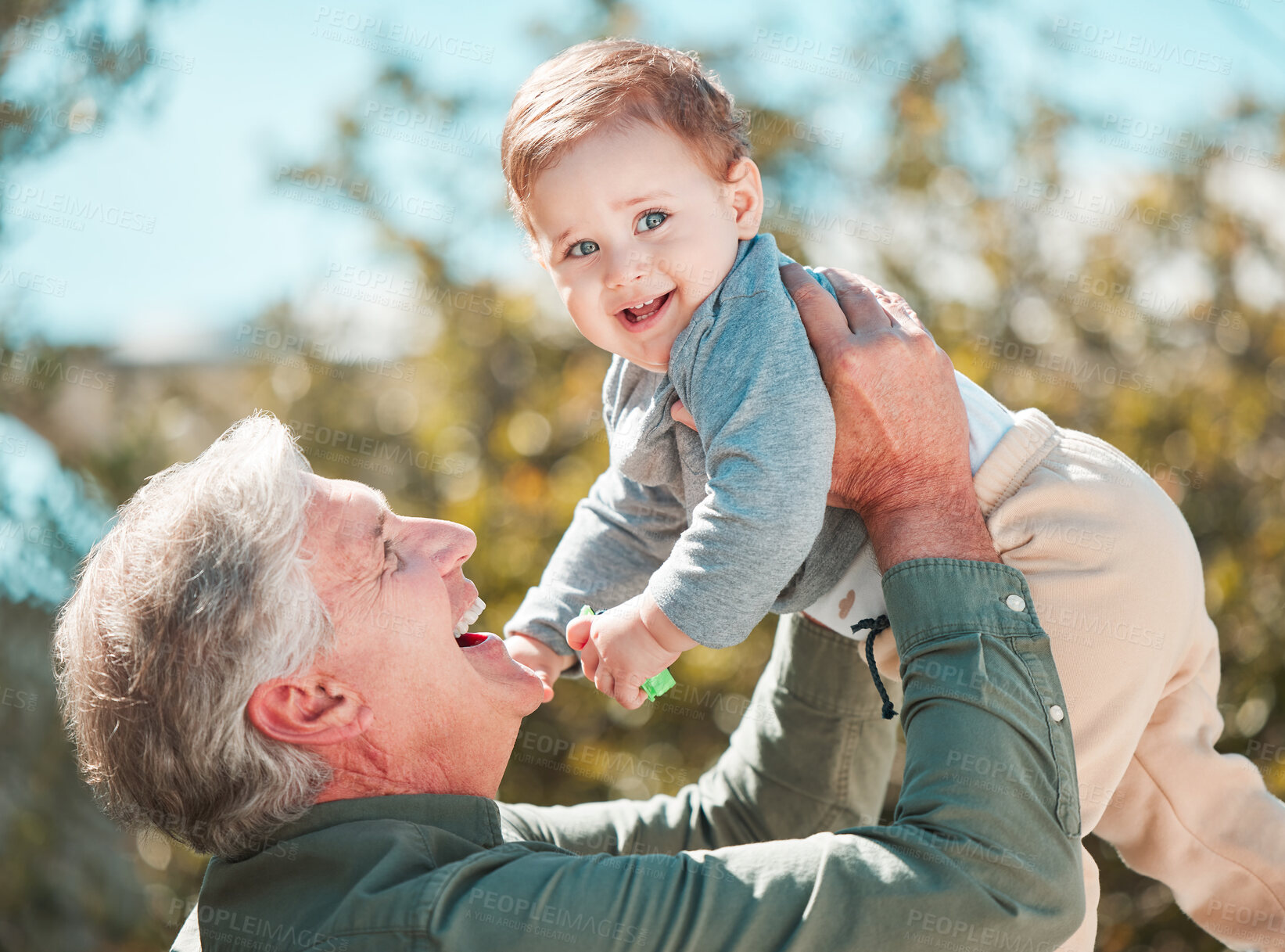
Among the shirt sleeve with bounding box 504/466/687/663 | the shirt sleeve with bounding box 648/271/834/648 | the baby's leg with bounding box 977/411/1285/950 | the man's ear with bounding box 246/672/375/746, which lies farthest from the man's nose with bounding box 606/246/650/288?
the man's ear with bounding box 246/672/375/746

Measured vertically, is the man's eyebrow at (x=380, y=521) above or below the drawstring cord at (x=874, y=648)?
above

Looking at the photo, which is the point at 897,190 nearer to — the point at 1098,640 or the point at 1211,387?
the point at 1211,387

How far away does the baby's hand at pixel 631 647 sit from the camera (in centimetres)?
162

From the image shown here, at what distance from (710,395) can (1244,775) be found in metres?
1.23

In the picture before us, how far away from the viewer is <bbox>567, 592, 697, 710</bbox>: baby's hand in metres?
1.62

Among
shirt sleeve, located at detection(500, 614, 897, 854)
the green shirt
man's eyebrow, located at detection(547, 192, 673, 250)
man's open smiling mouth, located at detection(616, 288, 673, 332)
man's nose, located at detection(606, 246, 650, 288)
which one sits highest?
man's eyebrow, located at detection(547, 192, 673, 250)

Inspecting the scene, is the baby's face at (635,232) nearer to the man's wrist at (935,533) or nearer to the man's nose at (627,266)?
the man's nose at (627,266)

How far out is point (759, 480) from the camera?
5.00 feet

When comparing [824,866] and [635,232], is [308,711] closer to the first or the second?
[824,866]

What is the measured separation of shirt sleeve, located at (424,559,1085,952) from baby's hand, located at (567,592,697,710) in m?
0.29

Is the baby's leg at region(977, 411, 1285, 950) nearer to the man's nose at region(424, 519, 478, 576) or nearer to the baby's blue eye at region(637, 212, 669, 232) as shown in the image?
the baby's blue eye at region(637, 212, 669, 232)

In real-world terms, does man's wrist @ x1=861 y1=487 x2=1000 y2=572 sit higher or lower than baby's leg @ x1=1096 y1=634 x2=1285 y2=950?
higher

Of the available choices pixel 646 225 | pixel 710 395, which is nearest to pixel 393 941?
pixel 710 395

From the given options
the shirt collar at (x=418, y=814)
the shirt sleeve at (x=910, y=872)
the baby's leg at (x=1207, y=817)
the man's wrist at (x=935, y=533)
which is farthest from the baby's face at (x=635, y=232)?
the baby's leg at (x=1207, y=817)
